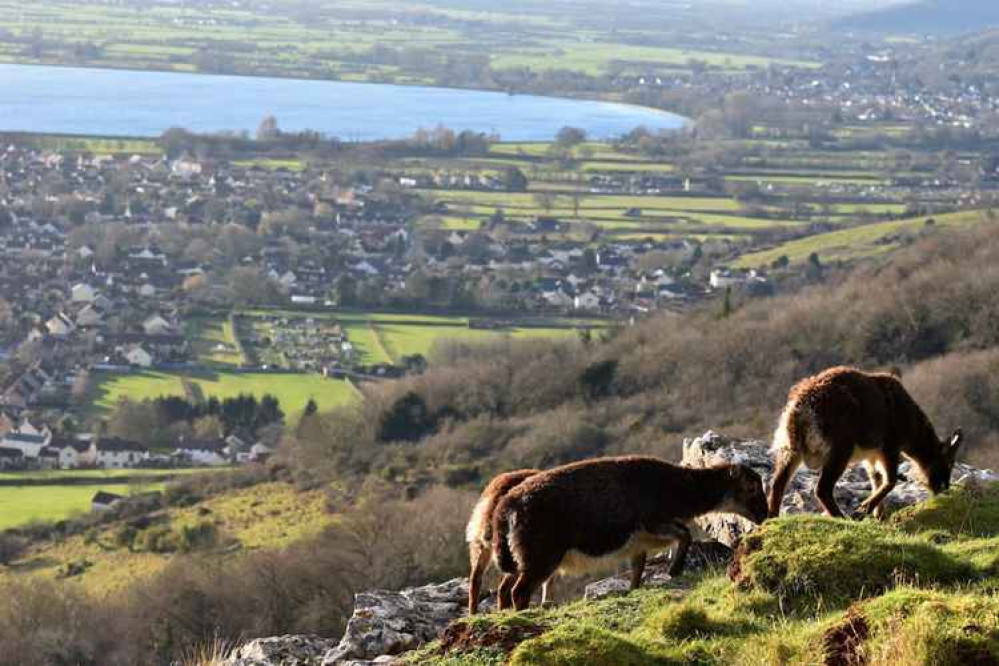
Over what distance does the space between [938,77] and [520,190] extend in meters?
87.8

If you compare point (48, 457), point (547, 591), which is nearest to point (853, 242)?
point (48, 457)

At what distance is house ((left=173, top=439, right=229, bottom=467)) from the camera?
51.2 metres

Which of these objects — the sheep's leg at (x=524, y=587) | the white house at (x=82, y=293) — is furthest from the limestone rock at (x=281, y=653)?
the white house at (x=82, y=293)

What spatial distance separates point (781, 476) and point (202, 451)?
41.7 m

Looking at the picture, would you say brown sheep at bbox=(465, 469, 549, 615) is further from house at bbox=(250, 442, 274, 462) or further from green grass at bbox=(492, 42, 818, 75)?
green grass at bbox=(492, 42, 818, 75)

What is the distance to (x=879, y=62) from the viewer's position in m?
192

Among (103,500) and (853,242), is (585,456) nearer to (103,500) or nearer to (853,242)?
(103,500)

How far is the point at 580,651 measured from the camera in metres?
8.23

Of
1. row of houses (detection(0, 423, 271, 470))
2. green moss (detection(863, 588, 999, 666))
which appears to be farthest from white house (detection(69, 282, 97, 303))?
green moss (detection(863, 588, 999, 666))

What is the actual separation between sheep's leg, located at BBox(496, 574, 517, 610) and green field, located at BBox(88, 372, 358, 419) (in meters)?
43.8

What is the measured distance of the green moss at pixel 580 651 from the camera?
26.9 feet

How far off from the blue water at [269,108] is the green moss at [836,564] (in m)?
120

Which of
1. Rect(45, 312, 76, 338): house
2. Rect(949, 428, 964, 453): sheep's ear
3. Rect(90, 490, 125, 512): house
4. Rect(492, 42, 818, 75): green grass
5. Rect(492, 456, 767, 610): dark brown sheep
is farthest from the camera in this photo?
Rect(492, 42, 818, 75): green grass

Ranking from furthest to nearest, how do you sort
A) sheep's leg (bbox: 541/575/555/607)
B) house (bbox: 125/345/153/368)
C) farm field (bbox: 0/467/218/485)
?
house (bbox: 125/345/153/368) → farm field (bbox: 0/467/218/485) → sheep's leg (bbox: 541/575/555/607)
